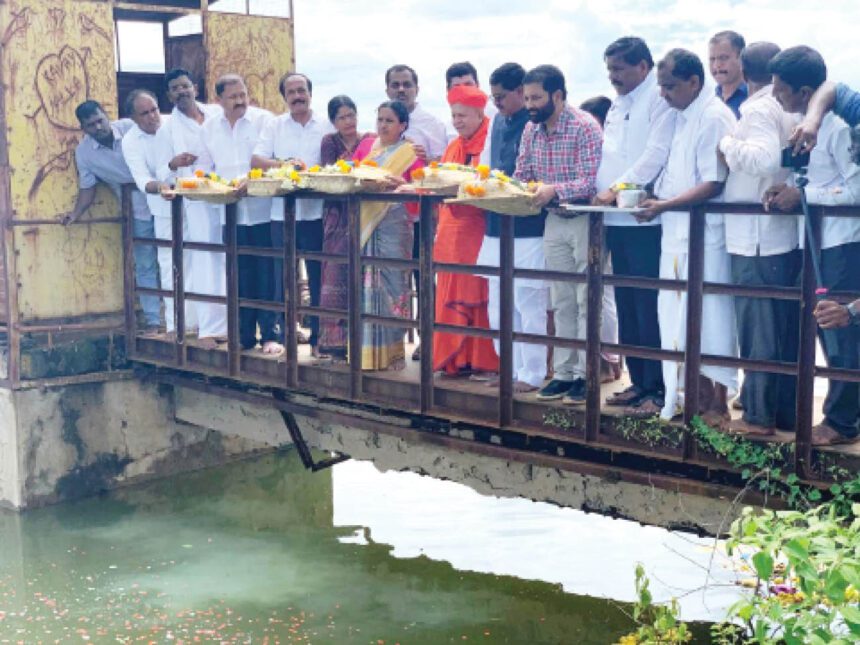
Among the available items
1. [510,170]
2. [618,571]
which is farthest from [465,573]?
[510,170]

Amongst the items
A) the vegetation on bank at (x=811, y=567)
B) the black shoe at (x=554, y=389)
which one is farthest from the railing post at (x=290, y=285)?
the vegetation on bank at (x=811, y=567)

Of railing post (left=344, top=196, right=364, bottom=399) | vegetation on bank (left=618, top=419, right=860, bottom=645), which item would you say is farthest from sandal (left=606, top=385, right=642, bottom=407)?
railing post (left=344, top=196, right=364, bottom=399)

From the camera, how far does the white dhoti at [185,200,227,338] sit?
856 cm

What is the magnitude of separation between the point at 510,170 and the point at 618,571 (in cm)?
275

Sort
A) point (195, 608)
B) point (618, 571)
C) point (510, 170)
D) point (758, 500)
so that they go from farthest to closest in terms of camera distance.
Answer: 1. point (618, 571)
2. point (195, 608)
3. point (510, 170)
4. point (758, 500)

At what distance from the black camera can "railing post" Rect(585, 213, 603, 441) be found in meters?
0.97

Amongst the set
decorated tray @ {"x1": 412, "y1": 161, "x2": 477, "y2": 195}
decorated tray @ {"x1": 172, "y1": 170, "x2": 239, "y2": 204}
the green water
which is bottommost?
the green water

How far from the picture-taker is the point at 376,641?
6.61 metres

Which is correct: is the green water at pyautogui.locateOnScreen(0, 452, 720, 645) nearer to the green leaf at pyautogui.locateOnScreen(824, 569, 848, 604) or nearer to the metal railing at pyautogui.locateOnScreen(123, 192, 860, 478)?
the metal railing at pyautogui.locateOnScreen(123, 192, 860, 478)

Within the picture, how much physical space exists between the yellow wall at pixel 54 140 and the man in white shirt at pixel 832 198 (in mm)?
5816

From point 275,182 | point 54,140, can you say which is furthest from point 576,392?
point 54,140

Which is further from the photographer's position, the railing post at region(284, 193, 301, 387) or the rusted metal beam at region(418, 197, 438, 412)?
the railing post at region(284, 193, 301, 387)

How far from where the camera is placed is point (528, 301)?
6.42 m

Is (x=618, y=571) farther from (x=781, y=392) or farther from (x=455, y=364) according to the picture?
(x=781, y=392)
